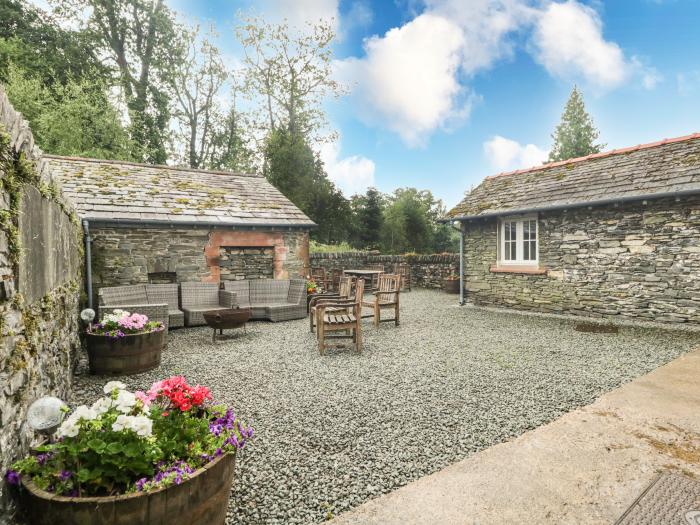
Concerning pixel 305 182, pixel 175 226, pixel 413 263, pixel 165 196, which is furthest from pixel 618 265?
pixel 305 182

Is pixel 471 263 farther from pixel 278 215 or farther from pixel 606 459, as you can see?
pixel 606 459

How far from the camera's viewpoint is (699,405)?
12.1 ft

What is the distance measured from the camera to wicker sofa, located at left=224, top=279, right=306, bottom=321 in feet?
29.0

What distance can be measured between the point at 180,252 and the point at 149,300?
140 cm

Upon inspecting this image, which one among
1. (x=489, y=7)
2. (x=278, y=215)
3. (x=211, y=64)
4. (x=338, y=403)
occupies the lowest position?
(x=338, y=403)

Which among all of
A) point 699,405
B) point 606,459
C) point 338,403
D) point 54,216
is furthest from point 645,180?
point 54,216

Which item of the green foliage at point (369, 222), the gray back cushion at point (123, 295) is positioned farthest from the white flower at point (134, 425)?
the green foliage at point (369, 222)

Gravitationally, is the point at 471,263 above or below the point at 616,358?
above

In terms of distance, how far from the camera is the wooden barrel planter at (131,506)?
1478 mm

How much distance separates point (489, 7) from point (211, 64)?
16.4 meters

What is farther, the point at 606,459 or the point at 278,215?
the point at 278,215

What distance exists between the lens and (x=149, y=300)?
7957 millimetres

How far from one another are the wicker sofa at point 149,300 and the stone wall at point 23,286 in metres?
3.21

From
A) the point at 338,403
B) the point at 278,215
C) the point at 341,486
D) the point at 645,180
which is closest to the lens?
the point at 341,486
